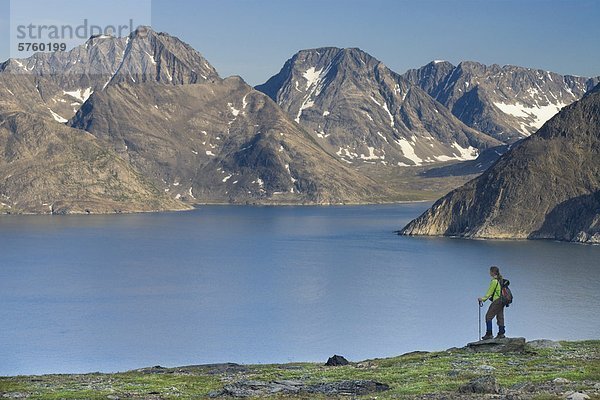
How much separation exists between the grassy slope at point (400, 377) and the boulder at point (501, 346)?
0.85m

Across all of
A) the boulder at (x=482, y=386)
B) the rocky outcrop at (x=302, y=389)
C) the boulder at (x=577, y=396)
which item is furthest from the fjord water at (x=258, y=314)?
the boulder at (x=577, y=396)

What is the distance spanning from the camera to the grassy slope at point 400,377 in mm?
41625

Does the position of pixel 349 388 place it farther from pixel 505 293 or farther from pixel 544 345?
pixel 544 345

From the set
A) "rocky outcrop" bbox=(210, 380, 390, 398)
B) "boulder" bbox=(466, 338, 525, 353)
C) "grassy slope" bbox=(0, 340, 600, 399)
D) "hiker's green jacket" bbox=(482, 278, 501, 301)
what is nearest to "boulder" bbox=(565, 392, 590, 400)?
"grassy slope" bbox=(0, 340, 600, 399)

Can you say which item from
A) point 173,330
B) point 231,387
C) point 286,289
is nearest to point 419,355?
point 231,387

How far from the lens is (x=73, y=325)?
12838cm

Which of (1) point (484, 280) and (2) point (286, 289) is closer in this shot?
(2) point (286, 289)

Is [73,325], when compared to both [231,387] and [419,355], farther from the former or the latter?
[231,387]

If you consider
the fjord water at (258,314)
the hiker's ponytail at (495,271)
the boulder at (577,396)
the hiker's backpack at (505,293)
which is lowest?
the fjord water at (258,314)

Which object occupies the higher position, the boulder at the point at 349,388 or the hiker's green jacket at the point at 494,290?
the hiker's green jacket at the point at 494,290

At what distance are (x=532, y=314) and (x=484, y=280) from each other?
163 feet

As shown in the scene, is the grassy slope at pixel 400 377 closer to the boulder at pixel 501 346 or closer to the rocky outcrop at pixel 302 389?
the boulder at pixel 501 346

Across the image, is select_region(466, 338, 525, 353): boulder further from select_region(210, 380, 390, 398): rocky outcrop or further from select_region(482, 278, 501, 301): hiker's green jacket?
select_region(210, 380, 390, 398): rocky outcrop

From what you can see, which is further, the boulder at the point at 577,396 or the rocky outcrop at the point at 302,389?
the rocky outcrop at the point at 302,389
